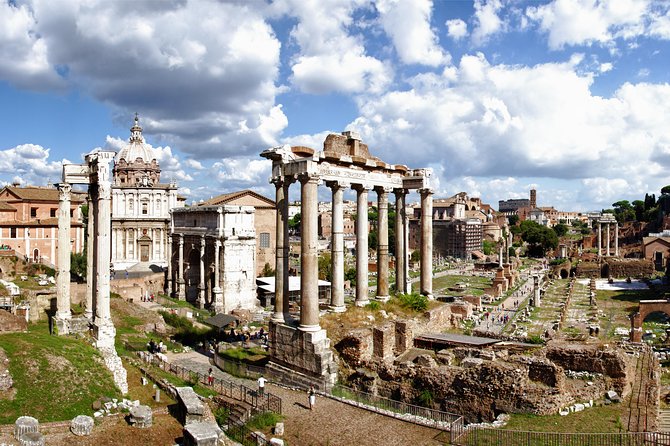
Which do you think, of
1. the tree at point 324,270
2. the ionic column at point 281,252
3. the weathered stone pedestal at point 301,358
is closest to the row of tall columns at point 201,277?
the tree at point 324,270

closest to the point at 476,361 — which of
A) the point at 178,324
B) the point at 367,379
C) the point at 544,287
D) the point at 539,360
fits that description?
the point at 539,360

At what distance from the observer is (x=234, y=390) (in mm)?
19625

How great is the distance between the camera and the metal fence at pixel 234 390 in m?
16.7

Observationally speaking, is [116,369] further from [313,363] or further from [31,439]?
[313,363]

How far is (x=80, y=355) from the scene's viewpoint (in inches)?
728

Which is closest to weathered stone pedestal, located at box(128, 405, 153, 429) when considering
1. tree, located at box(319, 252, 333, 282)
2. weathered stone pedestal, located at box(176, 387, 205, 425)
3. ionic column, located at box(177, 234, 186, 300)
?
weathered stone pedestal, located at box(176, 387, 205, 425)

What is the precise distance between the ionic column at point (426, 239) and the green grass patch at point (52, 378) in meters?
14.3

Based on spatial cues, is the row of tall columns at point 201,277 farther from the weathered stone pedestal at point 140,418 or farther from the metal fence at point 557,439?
the metal fence at point 557,439

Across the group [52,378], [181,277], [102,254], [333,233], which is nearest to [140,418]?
[52,378]

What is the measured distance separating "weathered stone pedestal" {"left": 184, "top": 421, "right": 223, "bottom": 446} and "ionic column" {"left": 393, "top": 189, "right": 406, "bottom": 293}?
13.3 meters

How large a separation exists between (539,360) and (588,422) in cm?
199

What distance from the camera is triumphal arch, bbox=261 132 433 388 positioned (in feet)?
61.5

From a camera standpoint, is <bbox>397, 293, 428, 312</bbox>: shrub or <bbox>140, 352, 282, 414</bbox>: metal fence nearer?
<bbox>140, 352, 282, 414</bbox>: metal fence

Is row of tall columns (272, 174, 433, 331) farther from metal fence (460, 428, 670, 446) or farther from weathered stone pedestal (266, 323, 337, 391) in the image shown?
metal fence (460, 428, 670, 446)
